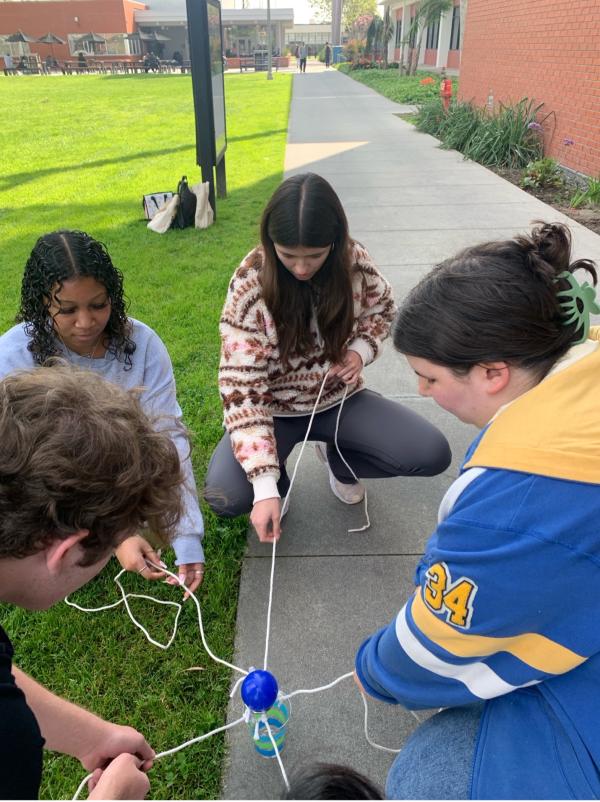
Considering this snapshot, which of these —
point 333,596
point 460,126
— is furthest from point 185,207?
point 460,126

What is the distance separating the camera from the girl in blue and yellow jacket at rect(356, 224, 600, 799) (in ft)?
3.53

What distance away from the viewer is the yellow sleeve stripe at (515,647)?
3.87 feet

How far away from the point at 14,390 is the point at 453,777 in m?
1.20

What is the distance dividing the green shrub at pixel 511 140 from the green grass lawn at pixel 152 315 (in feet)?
11.9

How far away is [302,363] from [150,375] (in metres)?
0.64

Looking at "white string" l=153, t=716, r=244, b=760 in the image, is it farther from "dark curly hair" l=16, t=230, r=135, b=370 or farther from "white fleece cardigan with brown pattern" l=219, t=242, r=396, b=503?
"dark curly hair" l=16, t=230, r=135, b=370

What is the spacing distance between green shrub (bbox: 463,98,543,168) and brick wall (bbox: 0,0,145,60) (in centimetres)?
5077

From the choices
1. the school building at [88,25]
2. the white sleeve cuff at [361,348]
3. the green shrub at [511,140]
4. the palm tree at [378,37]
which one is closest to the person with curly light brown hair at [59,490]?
the white sleeve cuff at [361,348]

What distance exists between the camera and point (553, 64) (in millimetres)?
9367

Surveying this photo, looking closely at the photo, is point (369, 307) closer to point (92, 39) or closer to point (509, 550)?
point (509, 550)

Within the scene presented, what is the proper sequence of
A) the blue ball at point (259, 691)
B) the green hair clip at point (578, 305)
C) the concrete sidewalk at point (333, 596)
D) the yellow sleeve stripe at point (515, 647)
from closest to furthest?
the yellow sleeve stripe at point (515, 647)
the green hair clip at point (578, 305)
the blue ball at point (259, 691)
the concrete sidewalk at point (333, 596)

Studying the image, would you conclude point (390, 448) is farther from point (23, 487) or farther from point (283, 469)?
point (23, 487)

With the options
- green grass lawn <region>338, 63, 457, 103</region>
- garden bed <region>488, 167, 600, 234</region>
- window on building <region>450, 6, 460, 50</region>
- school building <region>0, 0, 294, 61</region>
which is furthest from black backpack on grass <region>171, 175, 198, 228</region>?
school building <region>0, 0, 294, 61</region>

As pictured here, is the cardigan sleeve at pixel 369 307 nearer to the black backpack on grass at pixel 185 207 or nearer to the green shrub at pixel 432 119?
the black backpack on grass at pixel 185 207
